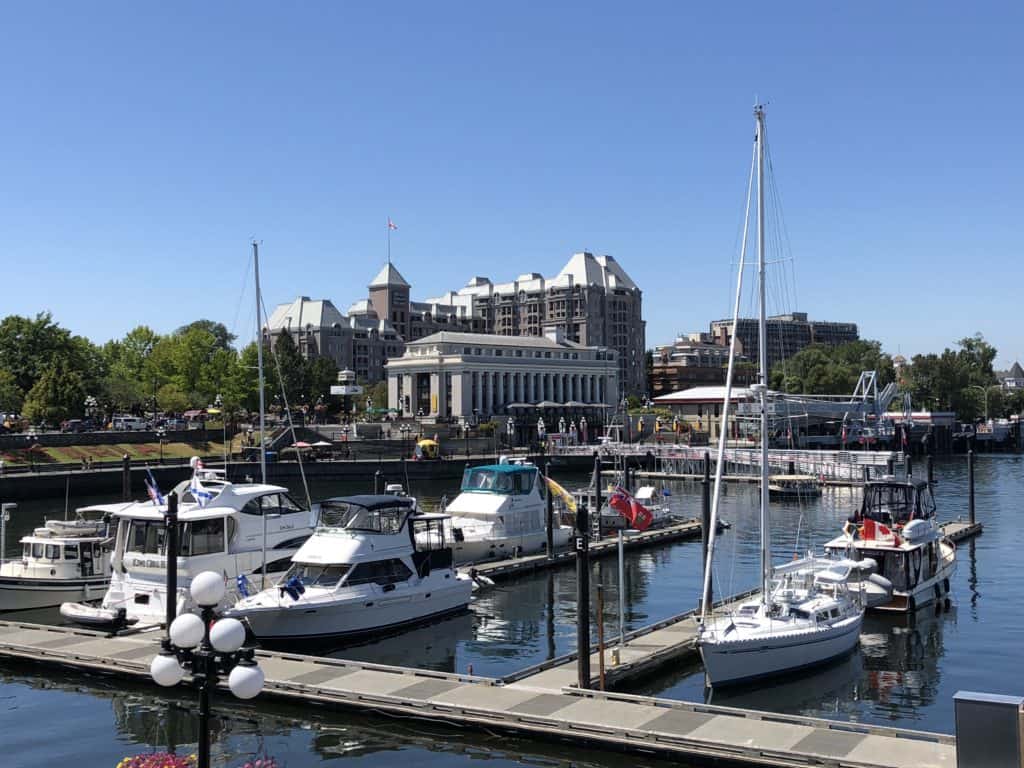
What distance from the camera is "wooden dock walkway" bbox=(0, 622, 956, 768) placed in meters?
22.1

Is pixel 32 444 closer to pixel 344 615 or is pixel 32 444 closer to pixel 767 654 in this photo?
pixel 344 615

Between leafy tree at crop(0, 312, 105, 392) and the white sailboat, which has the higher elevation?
leafy tree at crop(0, 312, 105, 392)

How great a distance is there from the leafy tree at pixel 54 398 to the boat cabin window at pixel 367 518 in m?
93.0

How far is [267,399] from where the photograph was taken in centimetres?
16388

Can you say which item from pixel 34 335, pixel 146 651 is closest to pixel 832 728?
pixel 146 651

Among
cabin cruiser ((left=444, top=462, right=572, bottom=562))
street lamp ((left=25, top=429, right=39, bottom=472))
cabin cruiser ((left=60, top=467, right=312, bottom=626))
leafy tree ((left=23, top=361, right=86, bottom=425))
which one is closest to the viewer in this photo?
cabin cruiser ((left=60, top=467, right=312, bottom=626))

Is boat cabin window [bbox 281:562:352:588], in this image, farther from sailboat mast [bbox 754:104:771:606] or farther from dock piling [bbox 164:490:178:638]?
sailboat mast [bbox 754:104:771:606]

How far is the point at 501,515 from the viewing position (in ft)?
171

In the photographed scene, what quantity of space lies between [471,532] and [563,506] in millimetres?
16108

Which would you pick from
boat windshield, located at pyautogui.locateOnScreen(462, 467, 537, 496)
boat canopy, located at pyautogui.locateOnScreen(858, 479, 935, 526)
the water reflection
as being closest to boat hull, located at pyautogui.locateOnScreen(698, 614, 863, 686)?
the water reflection

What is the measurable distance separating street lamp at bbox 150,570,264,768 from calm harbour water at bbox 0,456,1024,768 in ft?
38.2

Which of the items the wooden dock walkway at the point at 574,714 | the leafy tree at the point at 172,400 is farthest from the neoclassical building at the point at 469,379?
the wooden dock walkway at the point at 574,714

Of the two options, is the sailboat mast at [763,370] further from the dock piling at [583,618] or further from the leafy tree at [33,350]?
the leafy tree at [33,350]

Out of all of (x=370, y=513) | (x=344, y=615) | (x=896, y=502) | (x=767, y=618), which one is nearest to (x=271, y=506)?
(x=370, y=513)
